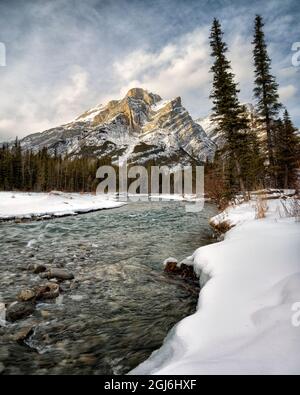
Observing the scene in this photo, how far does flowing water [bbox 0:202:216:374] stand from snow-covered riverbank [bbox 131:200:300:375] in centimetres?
104

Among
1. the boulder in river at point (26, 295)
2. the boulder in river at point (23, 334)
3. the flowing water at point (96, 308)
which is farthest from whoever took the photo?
the boulder in river at point (26, 295)

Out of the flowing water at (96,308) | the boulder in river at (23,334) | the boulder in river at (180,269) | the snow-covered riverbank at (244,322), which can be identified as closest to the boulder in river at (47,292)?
the flowing water at (96,308)

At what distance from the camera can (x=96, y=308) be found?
595 centimetres

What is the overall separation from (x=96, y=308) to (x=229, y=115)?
19.6 meters

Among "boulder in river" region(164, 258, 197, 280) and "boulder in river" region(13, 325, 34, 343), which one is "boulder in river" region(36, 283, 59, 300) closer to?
"boulder in river" region(13, 325, 34, 343)

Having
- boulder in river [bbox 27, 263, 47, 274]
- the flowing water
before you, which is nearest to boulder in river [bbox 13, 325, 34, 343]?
the flowing water

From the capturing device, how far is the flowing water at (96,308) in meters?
4.18

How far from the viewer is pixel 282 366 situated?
2.33 metres

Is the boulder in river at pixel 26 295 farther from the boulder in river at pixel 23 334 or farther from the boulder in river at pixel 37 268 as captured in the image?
the boulder in river at pixel 37 268

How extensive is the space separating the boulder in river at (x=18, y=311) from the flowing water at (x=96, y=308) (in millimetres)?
158

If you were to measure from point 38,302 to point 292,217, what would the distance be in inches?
319

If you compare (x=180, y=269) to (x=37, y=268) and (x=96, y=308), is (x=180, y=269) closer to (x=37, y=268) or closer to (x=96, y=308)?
(x=96, y=308)

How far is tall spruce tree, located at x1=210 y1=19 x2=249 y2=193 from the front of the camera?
21422 millimetres
